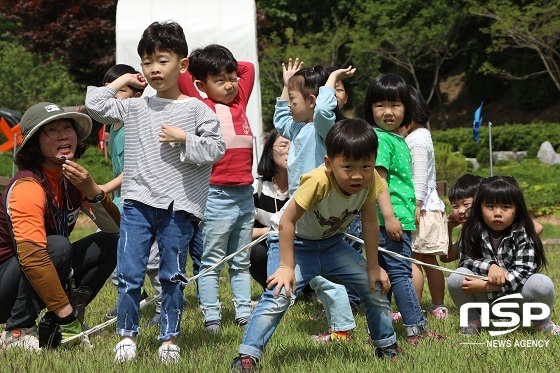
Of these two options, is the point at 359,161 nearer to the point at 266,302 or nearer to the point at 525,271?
the point at 266,302

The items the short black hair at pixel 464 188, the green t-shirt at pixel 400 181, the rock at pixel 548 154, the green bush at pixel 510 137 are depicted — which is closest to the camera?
the green t-shirt at pixel 400 181

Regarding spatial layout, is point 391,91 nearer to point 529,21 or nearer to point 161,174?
point 161,174

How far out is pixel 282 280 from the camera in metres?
3.44

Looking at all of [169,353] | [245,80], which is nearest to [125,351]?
[169,353]

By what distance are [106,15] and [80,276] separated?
17583mm

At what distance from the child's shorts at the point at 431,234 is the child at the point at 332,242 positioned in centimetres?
157

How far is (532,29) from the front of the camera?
2523 cm

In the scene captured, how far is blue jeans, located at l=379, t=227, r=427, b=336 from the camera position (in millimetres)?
4309

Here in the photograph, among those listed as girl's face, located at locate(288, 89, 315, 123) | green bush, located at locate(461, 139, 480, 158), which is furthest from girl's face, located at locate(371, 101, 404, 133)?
green bush, located at locate(461, 139, 480, 158)

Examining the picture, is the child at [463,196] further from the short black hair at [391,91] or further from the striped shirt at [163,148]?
the striped shirt at [163,148]

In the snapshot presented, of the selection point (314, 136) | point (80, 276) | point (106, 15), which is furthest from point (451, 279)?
point (106, 15)

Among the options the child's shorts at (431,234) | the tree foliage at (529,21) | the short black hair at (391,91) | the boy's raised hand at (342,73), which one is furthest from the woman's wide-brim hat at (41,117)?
the tree foliage at (529,21)

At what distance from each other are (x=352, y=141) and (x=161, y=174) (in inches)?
39.9

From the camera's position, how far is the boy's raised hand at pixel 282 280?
3.43 meters
